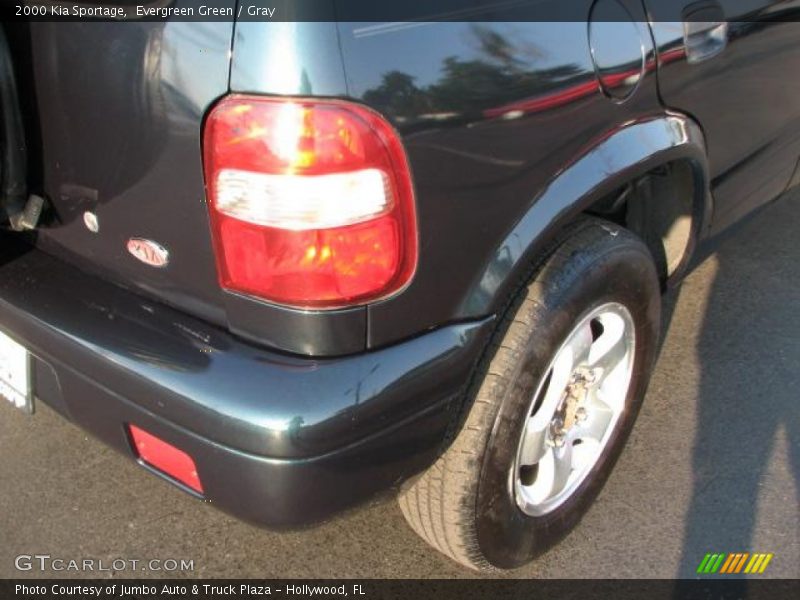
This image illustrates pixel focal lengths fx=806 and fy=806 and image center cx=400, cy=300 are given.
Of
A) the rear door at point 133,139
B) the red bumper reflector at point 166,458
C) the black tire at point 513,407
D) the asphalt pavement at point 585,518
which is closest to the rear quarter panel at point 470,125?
the black tire at point 513,407

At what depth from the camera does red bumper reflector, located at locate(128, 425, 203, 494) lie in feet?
5.25

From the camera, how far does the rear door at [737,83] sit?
1.96 meters

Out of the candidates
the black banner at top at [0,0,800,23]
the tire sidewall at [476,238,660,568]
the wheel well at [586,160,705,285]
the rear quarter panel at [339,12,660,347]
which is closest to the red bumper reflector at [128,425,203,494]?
the rear quarter panel at [339,12,660,347]

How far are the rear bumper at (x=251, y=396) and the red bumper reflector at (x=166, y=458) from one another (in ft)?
0.08

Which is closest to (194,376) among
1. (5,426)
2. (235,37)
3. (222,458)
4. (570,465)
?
(222,458)

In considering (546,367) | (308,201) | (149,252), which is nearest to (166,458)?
(149,252)

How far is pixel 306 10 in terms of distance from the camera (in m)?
1.31

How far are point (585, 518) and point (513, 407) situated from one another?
72 cm

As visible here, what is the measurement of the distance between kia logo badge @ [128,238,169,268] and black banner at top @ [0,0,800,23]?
43cm

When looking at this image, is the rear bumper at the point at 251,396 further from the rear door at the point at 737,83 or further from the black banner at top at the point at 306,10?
the rear door at the point at 737,83

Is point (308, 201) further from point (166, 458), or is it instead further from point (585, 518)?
point (585, 518)

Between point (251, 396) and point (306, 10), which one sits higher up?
point (306, 10)

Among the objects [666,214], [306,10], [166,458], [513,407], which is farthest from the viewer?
[666,214]

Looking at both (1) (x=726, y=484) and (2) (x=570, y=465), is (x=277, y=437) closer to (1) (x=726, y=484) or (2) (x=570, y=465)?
(2) (x=570, y=465)
